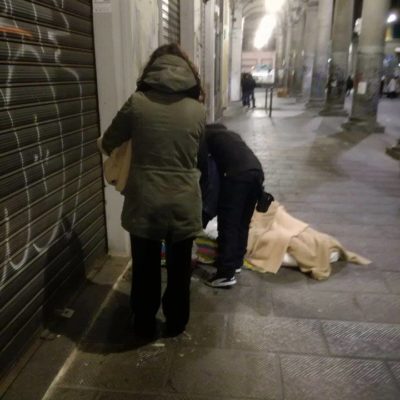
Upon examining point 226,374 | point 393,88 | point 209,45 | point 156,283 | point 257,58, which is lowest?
point 393,88

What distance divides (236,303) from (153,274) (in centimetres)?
91

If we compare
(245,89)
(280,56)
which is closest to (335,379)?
(245,89)

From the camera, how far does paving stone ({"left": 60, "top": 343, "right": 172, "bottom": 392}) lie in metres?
2.57

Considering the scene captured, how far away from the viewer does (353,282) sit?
3.86 meters

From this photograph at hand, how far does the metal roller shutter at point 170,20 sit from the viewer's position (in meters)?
5.71

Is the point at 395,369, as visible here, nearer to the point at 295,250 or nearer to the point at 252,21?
the point at 295,250

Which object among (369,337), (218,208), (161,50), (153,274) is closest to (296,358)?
(369,337)

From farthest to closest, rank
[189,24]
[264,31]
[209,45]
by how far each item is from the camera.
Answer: [264,31] → [209,45] → [189,24]

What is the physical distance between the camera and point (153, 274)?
114 inches

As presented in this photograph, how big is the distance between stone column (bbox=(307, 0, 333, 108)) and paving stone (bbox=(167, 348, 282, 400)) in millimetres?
19279

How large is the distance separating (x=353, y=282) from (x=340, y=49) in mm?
14663

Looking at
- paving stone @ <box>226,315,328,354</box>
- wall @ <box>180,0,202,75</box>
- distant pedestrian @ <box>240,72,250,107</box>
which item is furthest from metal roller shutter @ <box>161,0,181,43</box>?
distant pedestrian @ <box>240,72,250,107</box>

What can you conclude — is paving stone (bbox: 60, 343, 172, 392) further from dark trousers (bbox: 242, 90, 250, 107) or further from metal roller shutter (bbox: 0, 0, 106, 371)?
dark trousers (bbox: 242, 90, 250, 107)

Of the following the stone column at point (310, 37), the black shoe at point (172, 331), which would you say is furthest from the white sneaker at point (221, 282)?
the stone column at point (310, 37)
